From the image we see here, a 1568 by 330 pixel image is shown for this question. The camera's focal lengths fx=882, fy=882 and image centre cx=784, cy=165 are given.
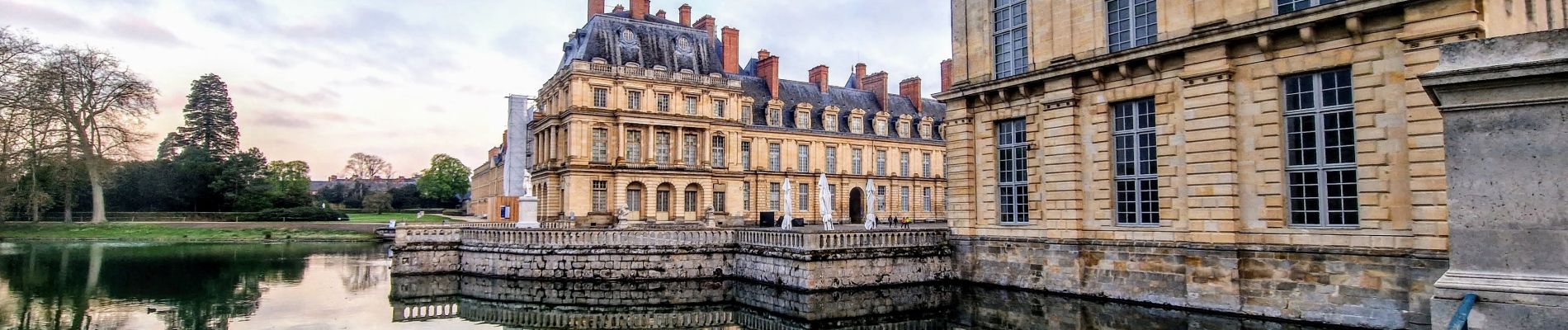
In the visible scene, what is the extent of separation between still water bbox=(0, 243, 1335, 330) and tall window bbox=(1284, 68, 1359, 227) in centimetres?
187

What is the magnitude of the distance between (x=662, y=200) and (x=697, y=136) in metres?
3.26

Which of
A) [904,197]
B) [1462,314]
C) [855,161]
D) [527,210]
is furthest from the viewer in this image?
[904,197]

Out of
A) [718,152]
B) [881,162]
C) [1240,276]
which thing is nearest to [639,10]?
[718,152]

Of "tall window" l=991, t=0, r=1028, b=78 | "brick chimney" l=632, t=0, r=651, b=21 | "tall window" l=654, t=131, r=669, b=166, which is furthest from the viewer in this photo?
"brick chimney" l=632, t=0, r=651, b=21

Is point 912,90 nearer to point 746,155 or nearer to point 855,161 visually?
point 855,161

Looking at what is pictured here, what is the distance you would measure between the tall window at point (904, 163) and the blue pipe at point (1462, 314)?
45.7m

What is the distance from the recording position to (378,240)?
1778 inches

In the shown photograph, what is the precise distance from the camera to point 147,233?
4350cm

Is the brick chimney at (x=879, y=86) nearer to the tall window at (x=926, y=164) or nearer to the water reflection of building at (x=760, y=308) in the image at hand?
the tall window at (x=926, y=164)

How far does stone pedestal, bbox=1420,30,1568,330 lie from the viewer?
3.72 metres

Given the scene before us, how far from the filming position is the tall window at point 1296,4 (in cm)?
1369

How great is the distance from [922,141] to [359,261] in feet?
99.9

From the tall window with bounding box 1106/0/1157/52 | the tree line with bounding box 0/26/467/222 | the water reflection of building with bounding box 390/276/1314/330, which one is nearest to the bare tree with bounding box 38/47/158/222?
the tree line with bounding box 0/26/467/222

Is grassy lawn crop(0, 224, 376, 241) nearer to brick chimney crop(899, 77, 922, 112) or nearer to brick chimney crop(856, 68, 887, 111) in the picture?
brick chimney crop(856, 68, 887, 111)
